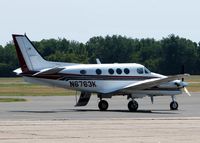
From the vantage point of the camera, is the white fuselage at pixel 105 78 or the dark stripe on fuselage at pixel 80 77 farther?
the white fuselage at pixel 105 78

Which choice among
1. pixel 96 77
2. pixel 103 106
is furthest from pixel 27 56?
pixel 103 106

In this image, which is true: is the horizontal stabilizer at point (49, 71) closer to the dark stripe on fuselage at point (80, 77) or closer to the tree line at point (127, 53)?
the dark stripe on fuselage at point (80, 77)

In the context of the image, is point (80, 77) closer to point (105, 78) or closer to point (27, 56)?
point (105, 78)

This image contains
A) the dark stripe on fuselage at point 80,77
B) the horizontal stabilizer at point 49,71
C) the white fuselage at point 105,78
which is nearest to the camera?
the horizontal stabilizer at point 49,71

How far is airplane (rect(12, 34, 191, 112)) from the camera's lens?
42594 mm

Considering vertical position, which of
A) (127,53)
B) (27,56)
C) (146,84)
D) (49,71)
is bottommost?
(146,84)

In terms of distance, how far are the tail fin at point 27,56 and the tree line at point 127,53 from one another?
78.3m

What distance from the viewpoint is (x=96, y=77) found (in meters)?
43.4

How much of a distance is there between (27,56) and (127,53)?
106460 millimetres

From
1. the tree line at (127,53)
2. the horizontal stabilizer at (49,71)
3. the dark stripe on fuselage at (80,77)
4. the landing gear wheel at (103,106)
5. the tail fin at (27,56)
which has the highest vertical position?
the tree line at (127,53)

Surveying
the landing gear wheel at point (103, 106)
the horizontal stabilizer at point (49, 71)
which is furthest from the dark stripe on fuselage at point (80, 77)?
the landing gear wheel at point (103, 106)

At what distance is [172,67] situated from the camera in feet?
409

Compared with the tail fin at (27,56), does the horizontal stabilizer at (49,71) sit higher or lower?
lower

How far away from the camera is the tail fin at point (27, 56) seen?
42.8 meters
